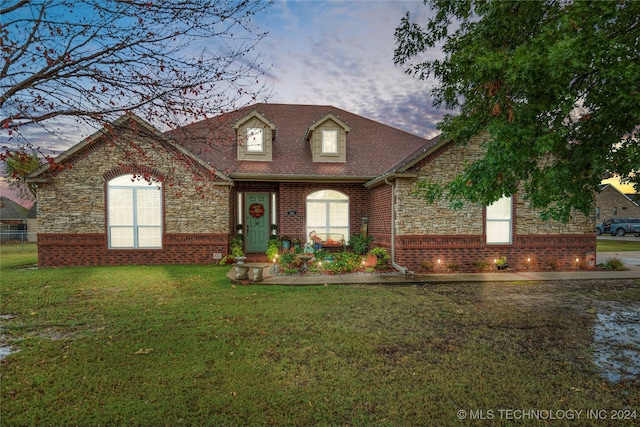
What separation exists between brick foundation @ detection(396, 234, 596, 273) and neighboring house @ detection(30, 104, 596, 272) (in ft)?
0.12

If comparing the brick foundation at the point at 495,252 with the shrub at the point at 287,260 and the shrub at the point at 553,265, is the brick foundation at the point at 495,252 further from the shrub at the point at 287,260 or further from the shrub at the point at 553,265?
the shrub at the point at 287,260

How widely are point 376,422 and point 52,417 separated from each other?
9.98 ft

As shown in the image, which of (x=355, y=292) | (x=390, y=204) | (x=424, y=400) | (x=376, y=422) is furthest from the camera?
(x=390, y=204)

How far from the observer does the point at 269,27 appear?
4.73m

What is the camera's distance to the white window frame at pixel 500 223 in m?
11.6

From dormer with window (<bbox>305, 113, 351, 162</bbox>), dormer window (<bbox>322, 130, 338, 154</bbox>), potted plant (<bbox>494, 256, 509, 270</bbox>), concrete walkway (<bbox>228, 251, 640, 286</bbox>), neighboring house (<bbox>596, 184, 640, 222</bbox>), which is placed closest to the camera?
concrete walkway (<bbox>228, 251, 640, 286</bbox>)

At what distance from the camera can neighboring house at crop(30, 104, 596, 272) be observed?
36.5 feet

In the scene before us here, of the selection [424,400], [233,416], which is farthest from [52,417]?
[424,400]

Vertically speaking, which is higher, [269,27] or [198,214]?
[269,27]

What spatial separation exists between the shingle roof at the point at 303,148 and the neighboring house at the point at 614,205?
147 ft

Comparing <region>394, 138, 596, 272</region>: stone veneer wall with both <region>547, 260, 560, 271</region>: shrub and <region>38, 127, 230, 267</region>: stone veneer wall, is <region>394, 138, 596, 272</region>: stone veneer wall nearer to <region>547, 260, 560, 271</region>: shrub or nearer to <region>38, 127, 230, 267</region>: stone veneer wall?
<region>547, 260, 560, 271</region>: shrub

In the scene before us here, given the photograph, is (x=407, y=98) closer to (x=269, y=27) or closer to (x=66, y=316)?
(x=269, y=27)

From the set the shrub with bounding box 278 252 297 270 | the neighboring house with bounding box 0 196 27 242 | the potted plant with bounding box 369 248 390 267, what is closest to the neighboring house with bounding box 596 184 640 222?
the potted plant with bounding box 369 248 390 267

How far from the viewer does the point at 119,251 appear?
12.1 metres
